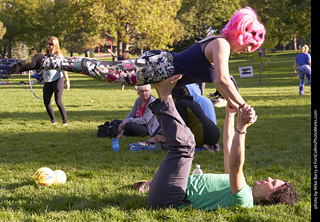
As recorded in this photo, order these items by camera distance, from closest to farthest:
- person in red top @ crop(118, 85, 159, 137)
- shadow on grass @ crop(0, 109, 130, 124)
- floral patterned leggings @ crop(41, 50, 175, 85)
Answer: floral patterned leggings @ crop(41, 50, 175, 85), person in red top @ crop(118, 85, 159, 137), shadow on grass @ crop(0, 109, 130, 124)

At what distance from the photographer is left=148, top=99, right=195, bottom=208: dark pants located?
13.3 ft

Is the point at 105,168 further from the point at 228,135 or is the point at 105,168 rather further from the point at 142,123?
the point at 142,123

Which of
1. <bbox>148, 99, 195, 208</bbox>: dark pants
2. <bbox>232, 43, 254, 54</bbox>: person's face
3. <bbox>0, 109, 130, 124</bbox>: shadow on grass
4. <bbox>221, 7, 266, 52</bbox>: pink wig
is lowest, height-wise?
<bbox>0, 109, 130, 124</bbox>: shadow on grass

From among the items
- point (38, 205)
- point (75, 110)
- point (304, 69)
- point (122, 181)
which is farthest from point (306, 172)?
point (304, 69)

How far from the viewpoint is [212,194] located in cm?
419

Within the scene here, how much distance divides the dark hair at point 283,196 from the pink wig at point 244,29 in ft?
5.40

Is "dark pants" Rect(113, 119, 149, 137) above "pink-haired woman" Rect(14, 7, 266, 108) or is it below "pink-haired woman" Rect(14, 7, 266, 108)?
below

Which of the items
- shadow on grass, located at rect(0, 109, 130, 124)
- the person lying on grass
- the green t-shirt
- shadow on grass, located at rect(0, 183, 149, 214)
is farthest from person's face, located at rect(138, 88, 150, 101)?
the green t-shirt

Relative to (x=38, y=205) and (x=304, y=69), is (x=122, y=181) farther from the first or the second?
(x=304, y=69)

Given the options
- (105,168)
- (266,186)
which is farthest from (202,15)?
(266,186)

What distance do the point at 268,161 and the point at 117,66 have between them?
3429mm

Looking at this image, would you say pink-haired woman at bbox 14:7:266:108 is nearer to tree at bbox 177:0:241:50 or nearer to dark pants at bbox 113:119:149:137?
dark pants at bbox 113:119:149:137

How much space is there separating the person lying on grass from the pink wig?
0.75m

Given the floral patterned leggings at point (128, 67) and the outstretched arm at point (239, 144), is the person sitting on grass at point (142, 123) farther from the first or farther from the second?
the outstretched arm at point (239, 144)
